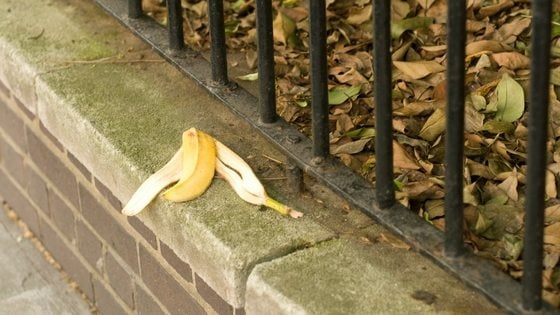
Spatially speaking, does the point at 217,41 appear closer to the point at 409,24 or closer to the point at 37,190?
the point at 409,24

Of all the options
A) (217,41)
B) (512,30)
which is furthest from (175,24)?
(512,30)

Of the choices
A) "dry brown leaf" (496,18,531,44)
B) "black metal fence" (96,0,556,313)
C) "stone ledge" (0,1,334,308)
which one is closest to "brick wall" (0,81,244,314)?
"stone ledge" (0,1,334,308)

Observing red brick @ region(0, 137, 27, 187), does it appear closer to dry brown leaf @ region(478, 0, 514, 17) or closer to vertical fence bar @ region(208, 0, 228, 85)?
vertical fence bar @ region(208, 0, 228, 85)

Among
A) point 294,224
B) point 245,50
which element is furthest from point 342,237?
point 245,50

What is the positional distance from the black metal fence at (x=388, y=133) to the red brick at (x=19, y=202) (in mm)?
1005

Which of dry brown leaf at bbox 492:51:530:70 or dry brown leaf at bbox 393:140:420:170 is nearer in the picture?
dry brown leaf at bbox 393:140:420:170

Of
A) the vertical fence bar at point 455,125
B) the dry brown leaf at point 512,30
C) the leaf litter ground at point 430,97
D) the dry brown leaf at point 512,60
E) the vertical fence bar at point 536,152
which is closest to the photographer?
the vertical fence bar at point 536,152

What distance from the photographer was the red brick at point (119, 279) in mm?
2961

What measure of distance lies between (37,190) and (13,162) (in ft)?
0.69

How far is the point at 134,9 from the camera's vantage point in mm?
2969

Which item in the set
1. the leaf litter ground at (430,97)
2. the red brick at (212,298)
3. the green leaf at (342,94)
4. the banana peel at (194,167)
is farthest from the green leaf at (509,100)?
the red brick at (212,298)

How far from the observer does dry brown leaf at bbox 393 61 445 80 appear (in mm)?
2934

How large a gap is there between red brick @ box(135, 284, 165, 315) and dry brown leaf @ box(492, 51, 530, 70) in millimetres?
1076

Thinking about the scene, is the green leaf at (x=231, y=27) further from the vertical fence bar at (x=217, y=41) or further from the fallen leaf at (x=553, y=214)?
the fallen leaf at (x=553, y=214)
